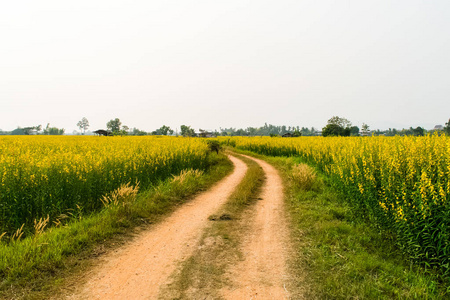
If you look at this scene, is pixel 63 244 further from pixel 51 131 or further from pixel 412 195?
pixel 51 131

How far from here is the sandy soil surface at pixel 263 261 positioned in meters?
4.08

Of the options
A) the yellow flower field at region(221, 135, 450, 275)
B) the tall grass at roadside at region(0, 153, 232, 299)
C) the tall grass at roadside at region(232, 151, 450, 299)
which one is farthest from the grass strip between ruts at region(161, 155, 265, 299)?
the yellow flower field at region(221, 135, 450, 275)

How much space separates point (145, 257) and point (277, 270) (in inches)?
114

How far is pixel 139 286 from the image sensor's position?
4.23 meters

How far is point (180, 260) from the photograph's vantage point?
16.7 ft

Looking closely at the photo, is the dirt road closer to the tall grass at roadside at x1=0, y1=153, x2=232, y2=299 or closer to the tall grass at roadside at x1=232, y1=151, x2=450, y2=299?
the tall grass at roadside at x1=232, y1=151, x2=450, y2=299

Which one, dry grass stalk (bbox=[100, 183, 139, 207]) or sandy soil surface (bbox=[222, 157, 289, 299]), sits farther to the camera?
dry grass stalk (bbox=[100, 183, 139, 207])

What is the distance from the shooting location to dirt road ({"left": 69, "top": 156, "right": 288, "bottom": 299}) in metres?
4.09

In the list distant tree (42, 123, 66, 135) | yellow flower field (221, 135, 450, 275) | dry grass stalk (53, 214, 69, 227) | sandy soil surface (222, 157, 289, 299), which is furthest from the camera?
distant tree (42, 123, 66, 135)

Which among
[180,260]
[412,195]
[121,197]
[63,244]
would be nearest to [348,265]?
[412,195]

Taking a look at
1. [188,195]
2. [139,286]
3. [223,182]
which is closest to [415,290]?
[139,286]

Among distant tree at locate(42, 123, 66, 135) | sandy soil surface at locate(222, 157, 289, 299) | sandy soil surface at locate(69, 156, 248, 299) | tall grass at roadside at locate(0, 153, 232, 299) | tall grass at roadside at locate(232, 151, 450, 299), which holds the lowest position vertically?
sandy soil surface at locate(222, 157, 289, 299)

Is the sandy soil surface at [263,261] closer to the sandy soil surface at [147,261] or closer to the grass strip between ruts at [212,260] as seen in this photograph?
the grass strip between ruts at [212,260]

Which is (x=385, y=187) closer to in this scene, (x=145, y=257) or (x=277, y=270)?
(x=277, y=270)
